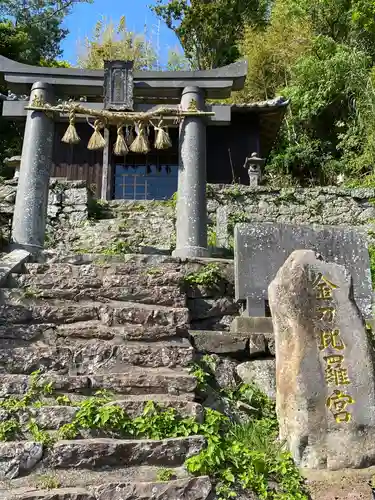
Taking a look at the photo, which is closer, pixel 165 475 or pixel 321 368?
pixel 165 475

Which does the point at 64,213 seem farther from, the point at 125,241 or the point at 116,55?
the point at 116,55

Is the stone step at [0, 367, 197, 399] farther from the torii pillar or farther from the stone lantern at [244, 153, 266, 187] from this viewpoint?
the stone lantern at [244, 153, 266, 187]

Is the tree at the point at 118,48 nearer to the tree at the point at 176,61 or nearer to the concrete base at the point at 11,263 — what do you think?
the tree at the point at 176,61

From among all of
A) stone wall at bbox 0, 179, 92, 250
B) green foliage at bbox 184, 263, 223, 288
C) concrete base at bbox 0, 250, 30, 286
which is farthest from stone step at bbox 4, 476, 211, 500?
stone wall at bbox 0, 179, 92, 250

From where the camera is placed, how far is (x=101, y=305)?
547 cm

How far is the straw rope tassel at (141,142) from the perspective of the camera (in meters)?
8.84

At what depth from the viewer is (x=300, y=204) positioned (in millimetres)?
12406

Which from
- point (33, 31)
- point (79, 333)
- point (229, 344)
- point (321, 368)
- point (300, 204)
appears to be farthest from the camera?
point (33, 31)

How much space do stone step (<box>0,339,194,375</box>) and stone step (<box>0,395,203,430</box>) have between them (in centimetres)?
49

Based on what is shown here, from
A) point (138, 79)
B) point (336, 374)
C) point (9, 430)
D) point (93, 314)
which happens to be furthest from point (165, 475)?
point (138, 79)

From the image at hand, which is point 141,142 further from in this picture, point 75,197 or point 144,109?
point 75,197

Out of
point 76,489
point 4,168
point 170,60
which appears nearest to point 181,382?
point 76,489

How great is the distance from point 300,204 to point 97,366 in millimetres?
8757

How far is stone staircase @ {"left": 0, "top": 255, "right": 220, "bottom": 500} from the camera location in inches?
141
